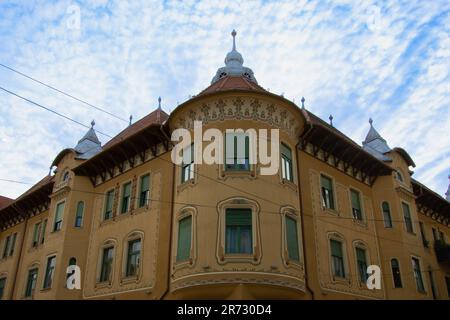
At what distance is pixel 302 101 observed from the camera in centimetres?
2512

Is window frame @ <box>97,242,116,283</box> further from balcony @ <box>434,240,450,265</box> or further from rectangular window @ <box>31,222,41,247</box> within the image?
balcony @ <box>434,240,450,265</box>

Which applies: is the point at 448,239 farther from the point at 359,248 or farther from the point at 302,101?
the point at 302,101

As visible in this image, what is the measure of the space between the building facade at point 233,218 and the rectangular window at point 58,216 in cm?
7

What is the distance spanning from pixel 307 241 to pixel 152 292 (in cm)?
673

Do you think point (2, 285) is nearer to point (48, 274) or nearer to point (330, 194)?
point (48, 274)

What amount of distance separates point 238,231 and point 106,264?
8039mm

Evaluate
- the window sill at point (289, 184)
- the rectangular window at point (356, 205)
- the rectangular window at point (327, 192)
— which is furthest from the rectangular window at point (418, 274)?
the window sill at point (289, 184)

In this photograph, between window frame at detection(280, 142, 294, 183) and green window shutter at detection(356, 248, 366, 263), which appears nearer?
window frame at detection(280, 142, 294, 183)

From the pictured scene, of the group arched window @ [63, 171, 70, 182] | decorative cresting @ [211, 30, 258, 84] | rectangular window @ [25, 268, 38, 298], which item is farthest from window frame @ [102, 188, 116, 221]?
decorative cresting @ [211, 30, 258, 84]

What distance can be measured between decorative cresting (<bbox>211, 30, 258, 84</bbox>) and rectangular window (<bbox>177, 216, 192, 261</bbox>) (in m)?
11.4

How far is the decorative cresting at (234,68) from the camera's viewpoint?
28.3 m

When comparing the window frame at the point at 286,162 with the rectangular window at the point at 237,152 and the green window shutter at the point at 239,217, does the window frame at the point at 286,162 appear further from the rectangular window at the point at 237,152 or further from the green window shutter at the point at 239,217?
the green window shutter at the point at 239,217

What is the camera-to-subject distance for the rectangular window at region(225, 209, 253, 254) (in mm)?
17906
